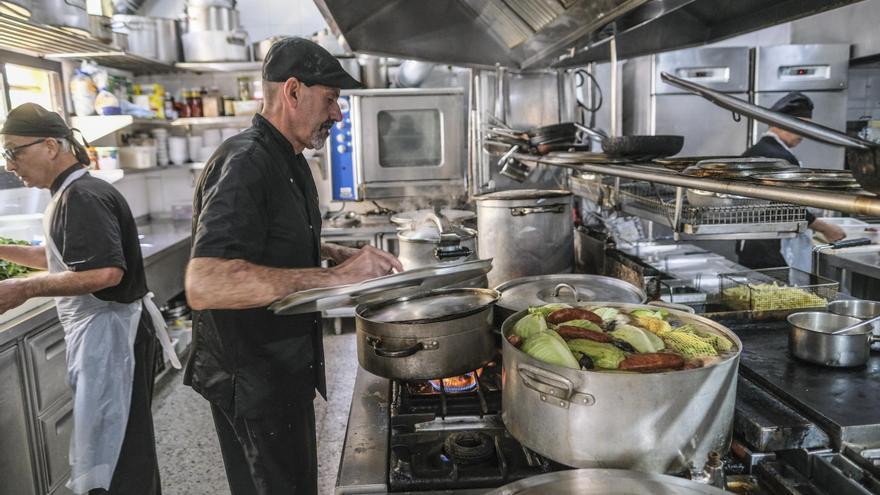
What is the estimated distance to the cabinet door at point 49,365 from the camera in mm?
2541

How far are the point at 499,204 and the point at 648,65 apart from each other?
3.15 m

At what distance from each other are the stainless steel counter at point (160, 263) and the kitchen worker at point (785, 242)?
3.57m

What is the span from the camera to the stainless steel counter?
2.59 metres

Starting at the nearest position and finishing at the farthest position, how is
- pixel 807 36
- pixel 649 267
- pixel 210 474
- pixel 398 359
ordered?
pixel 398 359 < pixel 649 267 < pixel 210 474 < pixel 807 36

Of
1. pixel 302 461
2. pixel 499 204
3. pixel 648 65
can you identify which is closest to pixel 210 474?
pixel 302 461

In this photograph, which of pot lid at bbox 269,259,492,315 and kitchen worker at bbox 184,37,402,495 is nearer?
pot lid at bbox 269,259,492,315

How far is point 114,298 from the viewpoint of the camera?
243 centimetres

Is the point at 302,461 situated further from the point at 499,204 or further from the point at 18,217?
the point at 18,217

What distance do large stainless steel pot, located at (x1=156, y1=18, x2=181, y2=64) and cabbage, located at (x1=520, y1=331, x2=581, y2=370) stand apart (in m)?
4.63

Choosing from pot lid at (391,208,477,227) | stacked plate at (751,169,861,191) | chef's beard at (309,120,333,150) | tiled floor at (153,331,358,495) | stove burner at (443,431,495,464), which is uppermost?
chef's beard at (309,120,333,150)

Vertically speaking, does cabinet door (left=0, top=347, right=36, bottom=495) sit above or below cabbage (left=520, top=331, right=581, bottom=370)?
below

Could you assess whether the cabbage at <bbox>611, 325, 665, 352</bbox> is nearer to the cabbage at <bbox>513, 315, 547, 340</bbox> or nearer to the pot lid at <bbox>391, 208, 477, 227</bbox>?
the cabbage at <bbox>513, 315, 547, 340</bbox>

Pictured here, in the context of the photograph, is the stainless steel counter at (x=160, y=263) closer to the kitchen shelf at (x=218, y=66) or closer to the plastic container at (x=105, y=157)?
the plastic container at (x=105, y=157)

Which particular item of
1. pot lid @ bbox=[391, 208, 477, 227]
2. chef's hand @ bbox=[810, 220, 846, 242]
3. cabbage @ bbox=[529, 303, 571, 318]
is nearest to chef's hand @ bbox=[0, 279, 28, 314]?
pot lid @ bbox=[391, 208, 477, 227]
